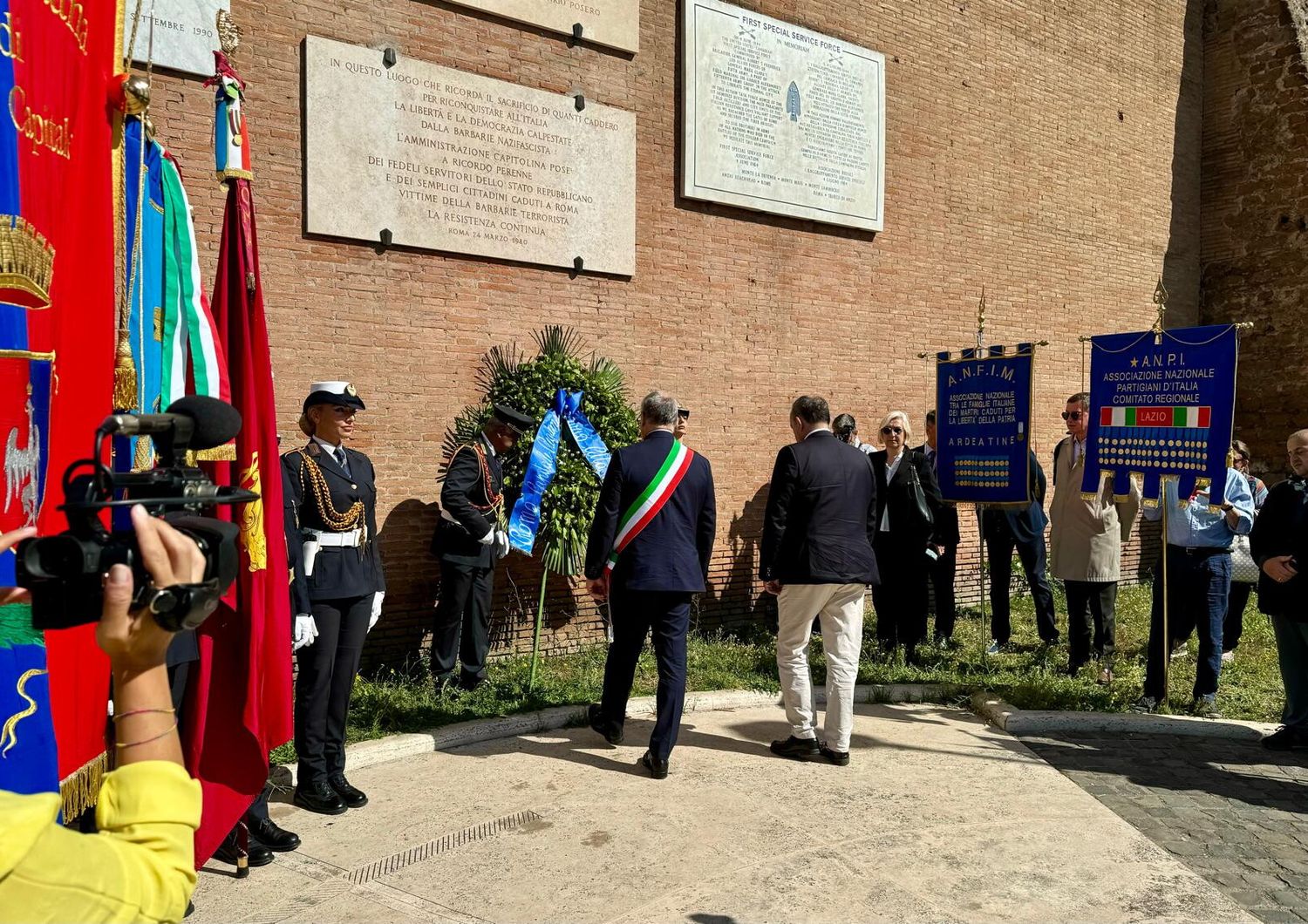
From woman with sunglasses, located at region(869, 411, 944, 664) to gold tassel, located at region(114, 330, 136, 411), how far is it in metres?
6.19

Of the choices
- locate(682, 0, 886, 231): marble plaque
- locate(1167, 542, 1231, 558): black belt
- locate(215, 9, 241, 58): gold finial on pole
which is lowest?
locate(1167, 542, 1231, 558): black belt

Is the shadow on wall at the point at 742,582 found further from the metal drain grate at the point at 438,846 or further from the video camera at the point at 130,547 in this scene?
the video camera at the point at 130,547

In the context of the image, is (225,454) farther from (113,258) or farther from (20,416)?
(20,416)

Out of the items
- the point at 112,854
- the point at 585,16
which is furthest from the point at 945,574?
the point at 112,854

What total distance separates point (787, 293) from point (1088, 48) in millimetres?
5988

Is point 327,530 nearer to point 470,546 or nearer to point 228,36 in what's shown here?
point 228,36

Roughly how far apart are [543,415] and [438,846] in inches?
156

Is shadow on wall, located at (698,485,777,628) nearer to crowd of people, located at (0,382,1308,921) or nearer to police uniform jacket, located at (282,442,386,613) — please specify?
crowd of people, located at (0,382,1308,921)

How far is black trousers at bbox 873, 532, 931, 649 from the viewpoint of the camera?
8.21m

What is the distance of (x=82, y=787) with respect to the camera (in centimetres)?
268

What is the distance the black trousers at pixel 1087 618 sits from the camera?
7.74 metres

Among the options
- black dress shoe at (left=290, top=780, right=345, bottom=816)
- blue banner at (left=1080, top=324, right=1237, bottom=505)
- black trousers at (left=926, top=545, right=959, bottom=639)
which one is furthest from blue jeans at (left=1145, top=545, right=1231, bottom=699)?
black dress shoe at (left=290, top=780, right=345, bottom=816)

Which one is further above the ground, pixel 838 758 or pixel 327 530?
pixel 327 530

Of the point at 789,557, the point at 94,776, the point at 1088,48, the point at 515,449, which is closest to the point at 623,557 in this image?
the point at 789,557
